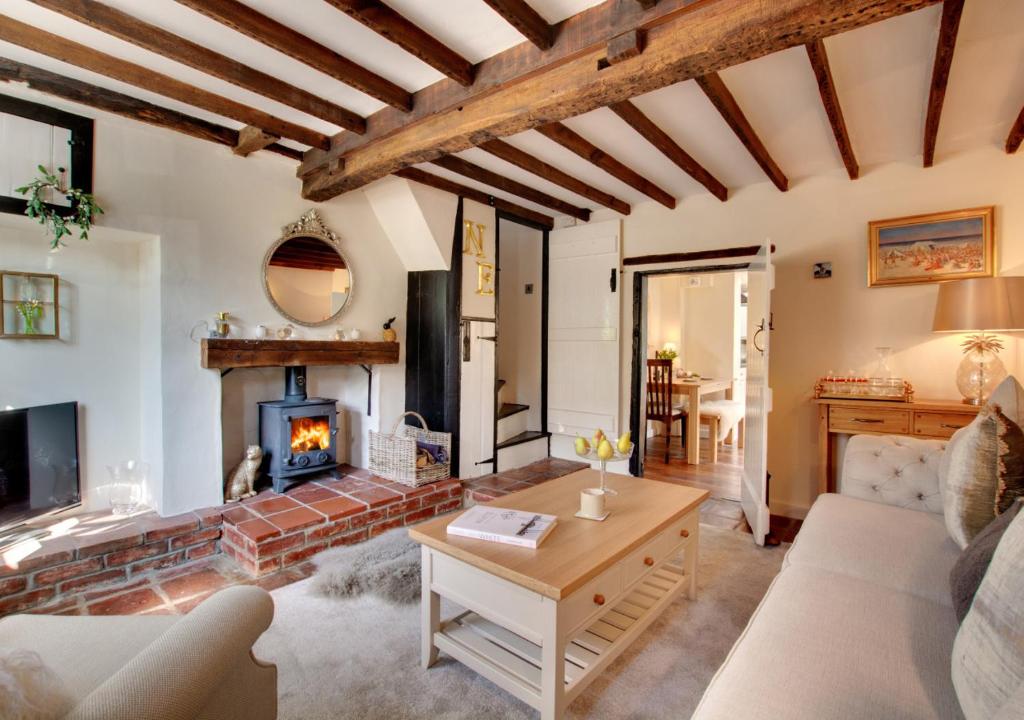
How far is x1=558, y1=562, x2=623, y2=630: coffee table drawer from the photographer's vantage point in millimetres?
1526

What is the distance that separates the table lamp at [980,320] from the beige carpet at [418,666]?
1844 mm

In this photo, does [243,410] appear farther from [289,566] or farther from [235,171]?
[235,171]

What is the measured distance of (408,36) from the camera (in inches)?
74.7

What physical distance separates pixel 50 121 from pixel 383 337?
7.21 feet

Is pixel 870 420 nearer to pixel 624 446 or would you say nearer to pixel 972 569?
pixel 624 446

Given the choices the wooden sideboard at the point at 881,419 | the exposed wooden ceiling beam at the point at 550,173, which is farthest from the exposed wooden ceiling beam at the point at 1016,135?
the exposed wooden ceiling beam at the point at 550,173

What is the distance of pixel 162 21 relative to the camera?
191 centimetres

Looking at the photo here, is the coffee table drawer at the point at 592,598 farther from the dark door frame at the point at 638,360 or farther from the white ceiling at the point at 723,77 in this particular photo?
the dark door frame at the point at 638,360

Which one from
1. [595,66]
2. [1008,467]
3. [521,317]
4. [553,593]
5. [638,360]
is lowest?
[553,593]

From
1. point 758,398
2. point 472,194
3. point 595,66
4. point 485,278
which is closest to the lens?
point 595,66

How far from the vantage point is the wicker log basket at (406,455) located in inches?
138

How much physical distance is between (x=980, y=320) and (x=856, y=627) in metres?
Result: 2.47

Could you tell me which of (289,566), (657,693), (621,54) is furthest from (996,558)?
(289,566)

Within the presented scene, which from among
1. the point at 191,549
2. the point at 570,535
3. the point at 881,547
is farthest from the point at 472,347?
the point at 881,547
